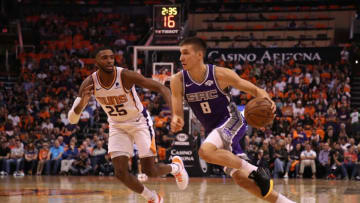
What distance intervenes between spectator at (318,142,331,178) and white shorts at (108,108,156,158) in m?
9.62

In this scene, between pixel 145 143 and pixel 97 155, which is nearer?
pixel 145 143

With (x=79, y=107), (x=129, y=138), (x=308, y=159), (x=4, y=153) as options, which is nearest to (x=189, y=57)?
(x=79, y=107)

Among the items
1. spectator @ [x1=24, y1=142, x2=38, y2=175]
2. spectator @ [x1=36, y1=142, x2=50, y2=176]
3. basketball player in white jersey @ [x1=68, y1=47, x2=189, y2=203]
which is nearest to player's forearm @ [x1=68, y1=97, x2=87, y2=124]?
basketball player in white jersey @ [x1=68, y1=47, x2=189, y2=203]

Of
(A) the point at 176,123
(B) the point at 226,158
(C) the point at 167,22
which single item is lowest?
(B) the point at 226,158

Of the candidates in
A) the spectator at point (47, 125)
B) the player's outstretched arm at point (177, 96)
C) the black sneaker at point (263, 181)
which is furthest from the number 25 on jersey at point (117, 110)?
the spectator at point (47, 125)

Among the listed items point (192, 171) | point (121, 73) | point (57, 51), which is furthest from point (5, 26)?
point (121, 73)

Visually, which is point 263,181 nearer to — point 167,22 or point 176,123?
point 176,123

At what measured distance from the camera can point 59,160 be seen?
17250 mm

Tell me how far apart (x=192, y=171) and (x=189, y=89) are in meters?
9.93

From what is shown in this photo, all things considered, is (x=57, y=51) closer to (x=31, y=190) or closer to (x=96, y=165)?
(x=96, y=165)

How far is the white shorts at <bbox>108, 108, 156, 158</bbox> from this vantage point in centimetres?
695

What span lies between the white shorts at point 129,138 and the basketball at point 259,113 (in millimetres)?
1586

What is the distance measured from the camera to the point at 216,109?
239 inches

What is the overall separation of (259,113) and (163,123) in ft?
35.7
